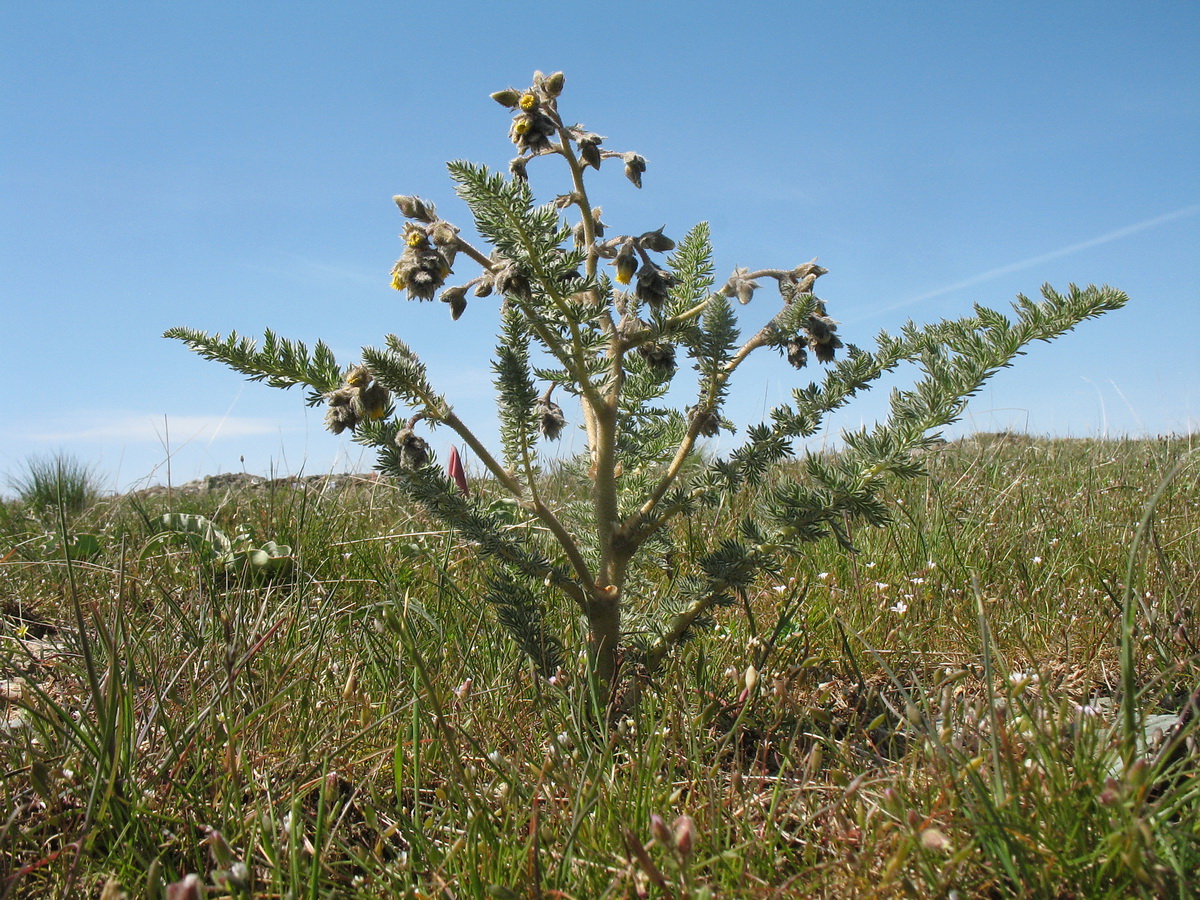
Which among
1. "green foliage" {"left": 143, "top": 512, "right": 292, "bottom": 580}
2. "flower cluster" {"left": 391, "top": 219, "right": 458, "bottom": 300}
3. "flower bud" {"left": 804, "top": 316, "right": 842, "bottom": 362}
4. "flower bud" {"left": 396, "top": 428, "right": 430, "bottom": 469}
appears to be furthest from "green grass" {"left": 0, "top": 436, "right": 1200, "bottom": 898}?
"flower cluster" {"left": 391, "top": 219, "right": 458, "bottom": 300}

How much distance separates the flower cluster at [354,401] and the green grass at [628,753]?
445 mm

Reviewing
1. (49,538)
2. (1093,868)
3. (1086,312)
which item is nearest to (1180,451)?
(1086,312)

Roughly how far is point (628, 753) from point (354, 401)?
98 centimetres

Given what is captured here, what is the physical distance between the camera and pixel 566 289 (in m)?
1.83

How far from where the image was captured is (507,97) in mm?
2115

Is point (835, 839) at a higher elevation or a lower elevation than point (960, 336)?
lower

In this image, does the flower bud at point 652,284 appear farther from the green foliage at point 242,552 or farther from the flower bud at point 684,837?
the green foliage at point 242,552

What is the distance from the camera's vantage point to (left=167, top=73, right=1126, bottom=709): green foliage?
1.85 m

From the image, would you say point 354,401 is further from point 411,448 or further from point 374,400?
point 411,448

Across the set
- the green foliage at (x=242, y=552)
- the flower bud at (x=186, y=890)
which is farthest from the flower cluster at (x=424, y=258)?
the green foliage at (x=242, y=552)

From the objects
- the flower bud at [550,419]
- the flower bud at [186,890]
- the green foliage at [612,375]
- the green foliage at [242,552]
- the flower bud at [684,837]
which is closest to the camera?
the flower bud at [186,890]

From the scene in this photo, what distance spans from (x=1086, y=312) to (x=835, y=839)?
3.98ft

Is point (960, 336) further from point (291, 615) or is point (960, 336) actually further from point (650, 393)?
point (291, 615)

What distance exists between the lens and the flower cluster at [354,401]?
192cm
